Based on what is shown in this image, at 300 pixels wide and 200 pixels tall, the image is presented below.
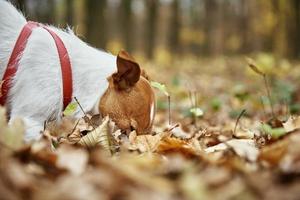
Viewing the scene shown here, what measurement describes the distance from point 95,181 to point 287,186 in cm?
58

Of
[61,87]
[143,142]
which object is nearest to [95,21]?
[61,87]

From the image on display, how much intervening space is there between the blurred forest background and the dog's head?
829 millimetres

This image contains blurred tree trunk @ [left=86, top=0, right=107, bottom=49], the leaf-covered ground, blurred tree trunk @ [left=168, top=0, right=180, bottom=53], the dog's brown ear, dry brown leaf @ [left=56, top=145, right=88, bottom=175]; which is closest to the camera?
the leaf-covered ground

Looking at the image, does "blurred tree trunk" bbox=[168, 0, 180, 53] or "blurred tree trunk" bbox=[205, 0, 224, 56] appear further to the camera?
"blurred tree trunk" bbox=[205, 0, 224, 56]

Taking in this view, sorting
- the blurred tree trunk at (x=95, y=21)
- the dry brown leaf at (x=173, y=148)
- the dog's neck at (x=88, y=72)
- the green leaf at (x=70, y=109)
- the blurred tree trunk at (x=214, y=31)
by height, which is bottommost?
the blurred tree trunk at (x=214, y=31)

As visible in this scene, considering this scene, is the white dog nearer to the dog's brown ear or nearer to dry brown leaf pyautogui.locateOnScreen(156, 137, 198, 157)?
the dog's brown ear

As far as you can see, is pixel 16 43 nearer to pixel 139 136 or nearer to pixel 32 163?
pixel 139 136

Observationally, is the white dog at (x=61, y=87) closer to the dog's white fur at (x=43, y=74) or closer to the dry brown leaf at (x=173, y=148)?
the dog's white fur at (x=43, y=74)

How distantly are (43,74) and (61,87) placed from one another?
129 millimetres

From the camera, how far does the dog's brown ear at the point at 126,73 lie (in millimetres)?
2889

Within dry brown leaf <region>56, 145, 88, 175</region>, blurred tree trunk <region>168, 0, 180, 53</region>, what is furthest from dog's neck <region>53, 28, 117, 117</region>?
blurred tree trunk <region>168, 0, 180, 53</region>

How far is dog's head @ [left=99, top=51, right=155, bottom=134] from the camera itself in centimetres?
301

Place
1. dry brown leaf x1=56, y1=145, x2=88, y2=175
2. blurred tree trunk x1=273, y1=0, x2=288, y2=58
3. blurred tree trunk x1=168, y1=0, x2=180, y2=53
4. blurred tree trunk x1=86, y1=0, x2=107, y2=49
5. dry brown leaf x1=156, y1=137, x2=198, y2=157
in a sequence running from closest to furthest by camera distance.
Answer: dry brown leaf x1=56, y1=145, x2=88, y2=175 < dry brown leaf x1=156, y1=137, x2=198, y2=157 < blurred tree trunk x1=86, y1=0, x2=107, y2=49 < blurred tree trunk x1=273, y1=0, x2=288, y2=58 < blurred tree trunk x1=168, y1=0, x2=180, y2=53

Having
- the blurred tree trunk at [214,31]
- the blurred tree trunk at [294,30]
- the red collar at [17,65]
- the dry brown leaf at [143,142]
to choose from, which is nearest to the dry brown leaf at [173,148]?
the dry brown leaf at [143,142]
